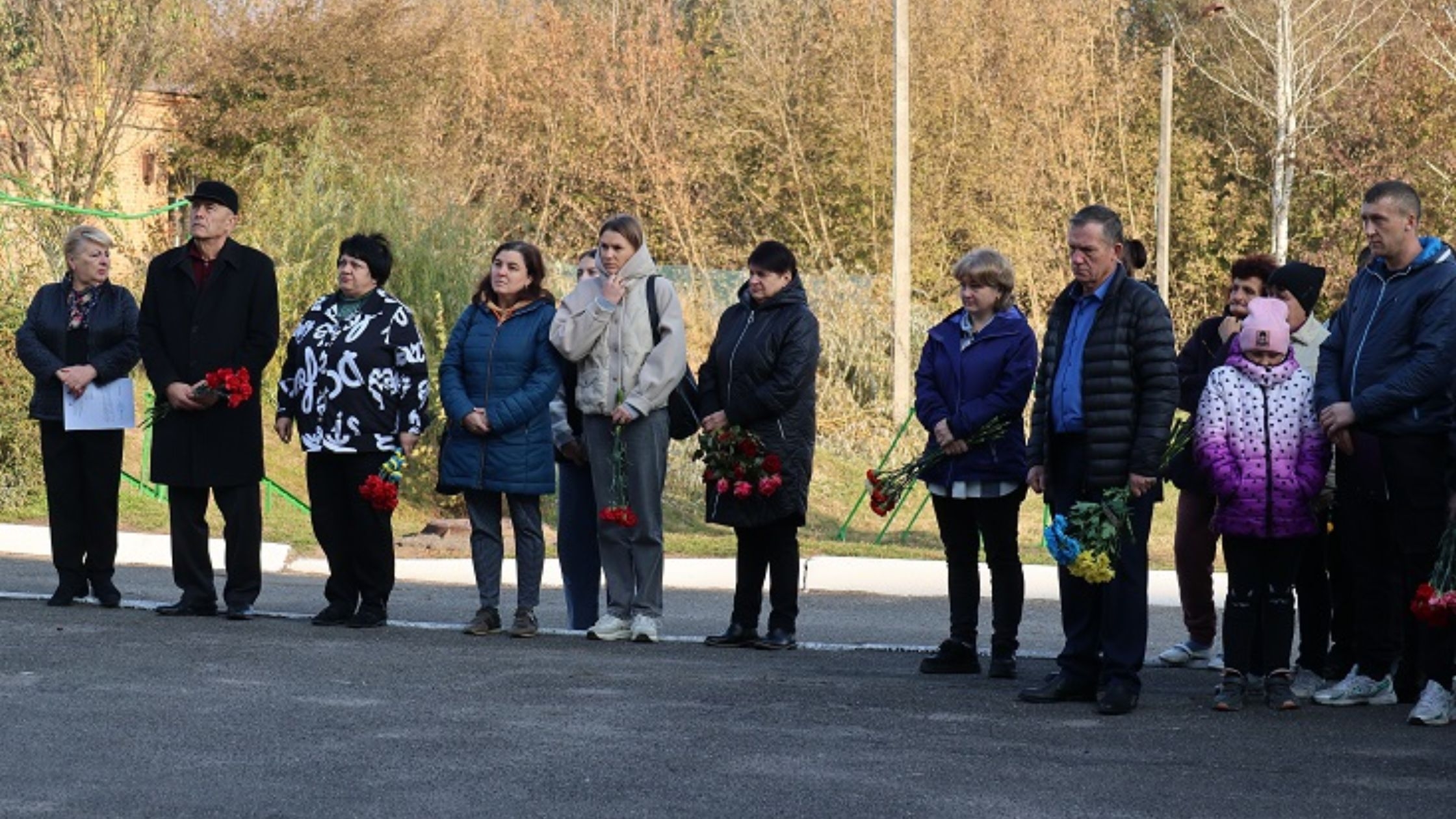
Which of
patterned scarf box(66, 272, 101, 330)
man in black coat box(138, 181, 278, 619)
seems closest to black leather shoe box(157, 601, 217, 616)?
man in black coat box(138, 181, 278, 619)

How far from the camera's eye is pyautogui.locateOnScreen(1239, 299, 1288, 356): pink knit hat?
890cm

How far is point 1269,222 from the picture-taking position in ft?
135

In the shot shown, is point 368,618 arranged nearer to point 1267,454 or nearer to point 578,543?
point 578,543

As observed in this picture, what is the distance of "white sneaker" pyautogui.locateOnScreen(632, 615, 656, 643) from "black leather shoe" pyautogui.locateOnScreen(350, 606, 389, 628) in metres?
1.37

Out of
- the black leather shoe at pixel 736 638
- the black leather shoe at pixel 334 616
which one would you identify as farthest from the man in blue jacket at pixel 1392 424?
the black leather shoe at pixel 334 616

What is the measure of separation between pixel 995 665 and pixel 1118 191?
98.3ft

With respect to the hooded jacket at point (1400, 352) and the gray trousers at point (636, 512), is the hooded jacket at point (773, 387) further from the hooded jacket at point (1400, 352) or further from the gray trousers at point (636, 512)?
the hooded jacket at point (1400, 352)

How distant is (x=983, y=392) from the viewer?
10055mm

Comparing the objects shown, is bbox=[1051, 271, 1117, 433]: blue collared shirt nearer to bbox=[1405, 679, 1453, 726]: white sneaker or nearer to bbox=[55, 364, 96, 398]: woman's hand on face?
bbox=[1405, 679, 1453, 726]: white sneaker

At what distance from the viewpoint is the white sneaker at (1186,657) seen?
10.7 m

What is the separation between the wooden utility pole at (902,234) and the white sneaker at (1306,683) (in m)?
17.3

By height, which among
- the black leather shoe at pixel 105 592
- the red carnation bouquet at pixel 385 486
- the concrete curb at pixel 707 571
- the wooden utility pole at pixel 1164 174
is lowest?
the concrete curb at pixel 707 571

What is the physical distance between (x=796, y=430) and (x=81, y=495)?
3960 millimetres

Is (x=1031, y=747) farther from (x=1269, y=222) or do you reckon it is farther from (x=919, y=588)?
(x=1269, y=222)
